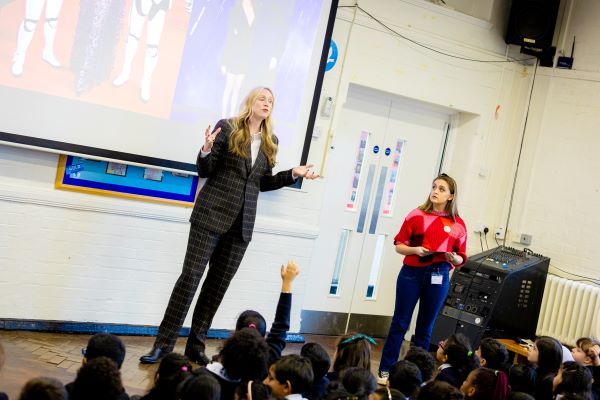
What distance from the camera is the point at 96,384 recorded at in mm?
2162

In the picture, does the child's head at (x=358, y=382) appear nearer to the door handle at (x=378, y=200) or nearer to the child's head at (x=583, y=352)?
the child's head at (x=583, y=352)

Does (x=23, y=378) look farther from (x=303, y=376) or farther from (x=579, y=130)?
(x=579, y=130)

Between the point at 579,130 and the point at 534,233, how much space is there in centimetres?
91

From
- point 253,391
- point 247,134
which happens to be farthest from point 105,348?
point 247,134

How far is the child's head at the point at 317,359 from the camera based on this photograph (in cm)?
290

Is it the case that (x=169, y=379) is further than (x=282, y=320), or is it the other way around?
(x=282, y=320)

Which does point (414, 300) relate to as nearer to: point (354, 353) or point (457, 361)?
point (457, 361)

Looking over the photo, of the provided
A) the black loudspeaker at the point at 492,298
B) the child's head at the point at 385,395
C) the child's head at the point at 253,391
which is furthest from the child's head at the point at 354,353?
the black loudspeaker at the point at 492,298

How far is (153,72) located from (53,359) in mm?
1760

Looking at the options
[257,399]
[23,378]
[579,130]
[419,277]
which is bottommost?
[23,378]

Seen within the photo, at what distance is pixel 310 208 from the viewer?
17.5ft

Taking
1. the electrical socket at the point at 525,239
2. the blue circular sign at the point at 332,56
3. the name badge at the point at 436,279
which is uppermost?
the blue circular sign at the point at 332,56

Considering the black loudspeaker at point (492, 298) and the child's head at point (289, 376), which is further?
the black loudspeaker at point (492, 298)

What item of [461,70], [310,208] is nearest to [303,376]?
[310,208]
